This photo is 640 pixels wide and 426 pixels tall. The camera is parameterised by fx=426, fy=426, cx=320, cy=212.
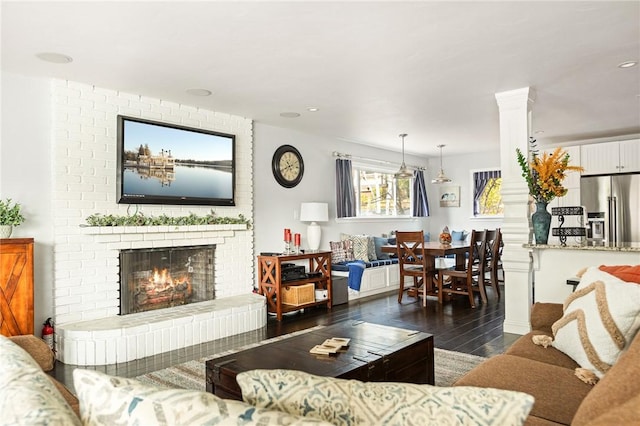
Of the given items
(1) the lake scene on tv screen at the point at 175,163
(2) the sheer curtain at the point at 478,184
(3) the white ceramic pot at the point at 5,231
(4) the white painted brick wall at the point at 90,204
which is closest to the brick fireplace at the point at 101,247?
(4) the white painted brick wall at the point at 90,204

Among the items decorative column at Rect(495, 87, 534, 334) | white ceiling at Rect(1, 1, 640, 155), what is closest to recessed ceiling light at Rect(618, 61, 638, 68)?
white ceiling at Rect(1, 1, 640, 155)

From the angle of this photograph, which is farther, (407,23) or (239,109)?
(239,109)

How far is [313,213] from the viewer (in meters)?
6.07

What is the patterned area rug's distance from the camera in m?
3.08

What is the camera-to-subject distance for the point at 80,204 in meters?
4.00

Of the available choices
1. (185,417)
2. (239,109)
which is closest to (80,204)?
(239,109)

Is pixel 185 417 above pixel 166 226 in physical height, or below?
below

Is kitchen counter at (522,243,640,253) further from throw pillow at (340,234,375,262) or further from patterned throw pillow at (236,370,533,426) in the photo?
patterned throw pillow at (236,370,533,426)

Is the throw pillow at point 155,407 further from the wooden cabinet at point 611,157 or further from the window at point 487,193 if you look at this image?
the window at point 487,193

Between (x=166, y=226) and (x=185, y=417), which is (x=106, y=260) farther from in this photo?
(x=185, y=417)

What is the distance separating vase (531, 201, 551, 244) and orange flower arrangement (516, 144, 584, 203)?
0.22ft

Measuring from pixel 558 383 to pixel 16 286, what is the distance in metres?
3.69

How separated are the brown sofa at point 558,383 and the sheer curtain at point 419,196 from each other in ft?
20.9

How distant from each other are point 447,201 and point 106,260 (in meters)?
7.13
